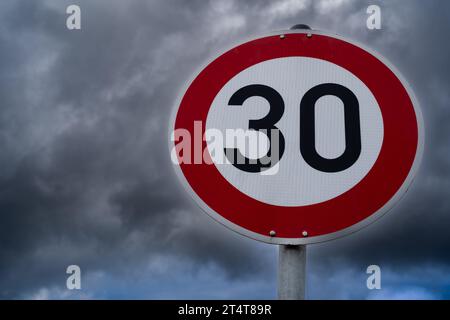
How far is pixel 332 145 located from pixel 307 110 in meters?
0.12

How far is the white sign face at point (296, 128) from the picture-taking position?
1356mm

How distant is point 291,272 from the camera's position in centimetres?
127

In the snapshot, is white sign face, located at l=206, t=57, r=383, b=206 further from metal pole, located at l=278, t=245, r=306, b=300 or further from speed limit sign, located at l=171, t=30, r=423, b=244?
metal pole, located at l=278, t=245, r=306, b=300

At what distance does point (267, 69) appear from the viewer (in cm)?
150

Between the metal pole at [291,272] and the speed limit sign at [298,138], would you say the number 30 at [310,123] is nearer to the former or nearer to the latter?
the speed limit sign at [298,138]

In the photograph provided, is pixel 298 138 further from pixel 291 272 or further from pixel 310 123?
pixel 291 272

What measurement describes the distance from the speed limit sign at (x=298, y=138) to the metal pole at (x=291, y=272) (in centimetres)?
3

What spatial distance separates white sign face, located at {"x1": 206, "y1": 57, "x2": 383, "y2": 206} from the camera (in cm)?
136

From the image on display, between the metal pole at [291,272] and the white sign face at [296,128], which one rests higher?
the white sign face at [296,128]

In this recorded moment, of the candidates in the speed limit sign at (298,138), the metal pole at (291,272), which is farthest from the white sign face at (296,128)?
the metal pole at (291,272)

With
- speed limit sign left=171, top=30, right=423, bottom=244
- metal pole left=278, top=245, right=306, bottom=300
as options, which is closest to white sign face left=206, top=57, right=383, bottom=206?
speed limit sign left=171, top=30, right=423, bottom=244

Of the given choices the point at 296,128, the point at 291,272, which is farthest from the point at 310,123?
the point at 291,272

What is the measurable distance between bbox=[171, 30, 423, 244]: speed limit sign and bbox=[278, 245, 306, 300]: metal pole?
1.2 inches

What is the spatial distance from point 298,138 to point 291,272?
1.16 feet
